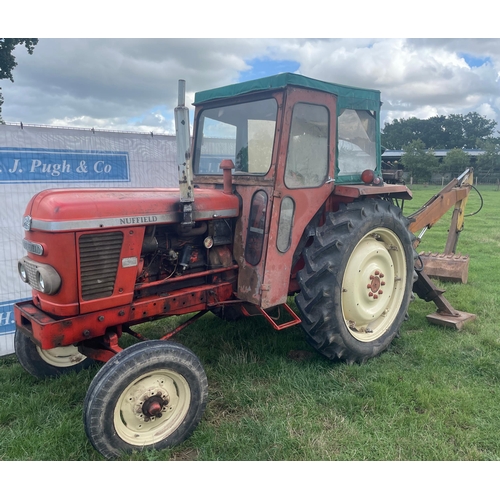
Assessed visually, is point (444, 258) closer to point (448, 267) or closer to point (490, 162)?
point (448, 267)

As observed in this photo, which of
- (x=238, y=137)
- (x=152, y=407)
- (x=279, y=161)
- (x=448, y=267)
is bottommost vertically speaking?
(x=152, y=407)

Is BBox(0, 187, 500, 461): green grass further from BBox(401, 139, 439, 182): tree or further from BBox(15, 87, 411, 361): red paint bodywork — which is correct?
BBox(401, 139, 439, 182): tree

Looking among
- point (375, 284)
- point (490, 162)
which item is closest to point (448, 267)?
point (375, 284)

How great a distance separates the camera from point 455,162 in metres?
37.6

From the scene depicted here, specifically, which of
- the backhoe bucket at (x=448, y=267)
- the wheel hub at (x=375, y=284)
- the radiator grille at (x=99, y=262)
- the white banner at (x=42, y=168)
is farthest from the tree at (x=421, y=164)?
the radiator grille at (x=99, y=262)

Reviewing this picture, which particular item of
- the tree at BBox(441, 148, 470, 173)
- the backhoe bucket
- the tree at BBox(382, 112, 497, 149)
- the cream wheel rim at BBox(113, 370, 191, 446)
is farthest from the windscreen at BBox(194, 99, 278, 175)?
the tree at BBox(382, 112, 497, 149)

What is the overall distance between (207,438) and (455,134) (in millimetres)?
70326

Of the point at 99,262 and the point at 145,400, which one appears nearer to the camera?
the point at 145,400

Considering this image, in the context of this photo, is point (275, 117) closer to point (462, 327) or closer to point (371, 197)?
point (371, 197)

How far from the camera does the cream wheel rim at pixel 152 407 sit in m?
2.65

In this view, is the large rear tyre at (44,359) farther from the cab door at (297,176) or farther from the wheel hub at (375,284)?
the wheel hub at (375,284)

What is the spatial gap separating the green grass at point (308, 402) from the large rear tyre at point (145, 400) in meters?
0.12

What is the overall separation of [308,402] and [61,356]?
7.03 feet

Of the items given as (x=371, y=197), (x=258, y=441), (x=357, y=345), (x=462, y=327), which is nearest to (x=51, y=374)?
(x=258, y=441)
